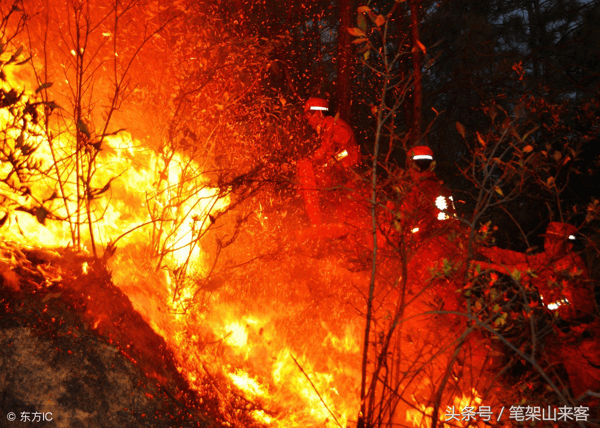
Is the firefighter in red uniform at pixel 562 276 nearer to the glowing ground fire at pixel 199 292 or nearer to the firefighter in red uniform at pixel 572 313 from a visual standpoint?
the firefighter in red uniform at pixel 572 313

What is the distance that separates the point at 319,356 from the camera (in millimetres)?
6117

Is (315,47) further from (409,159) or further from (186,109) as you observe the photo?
(409,159)

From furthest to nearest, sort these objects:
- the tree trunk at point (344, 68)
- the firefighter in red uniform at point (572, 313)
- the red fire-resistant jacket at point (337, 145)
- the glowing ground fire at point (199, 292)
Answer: the tree trunk at point (344, 68)
the red fire-resistant jacket at point (337, 145)
the firefighter in red uniform at point (572, 313)
the glowing ground fire at point (199, 292)

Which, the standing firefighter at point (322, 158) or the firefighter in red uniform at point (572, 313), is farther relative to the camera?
the standing firefighter at point (322, 158)

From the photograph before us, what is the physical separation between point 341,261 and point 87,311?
418cm

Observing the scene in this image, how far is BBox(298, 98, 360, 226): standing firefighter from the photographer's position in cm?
702

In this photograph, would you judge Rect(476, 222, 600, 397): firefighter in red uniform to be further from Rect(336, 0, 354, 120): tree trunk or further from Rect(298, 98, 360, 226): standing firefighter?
Rect(336, 0, 354, 120): tree trunk

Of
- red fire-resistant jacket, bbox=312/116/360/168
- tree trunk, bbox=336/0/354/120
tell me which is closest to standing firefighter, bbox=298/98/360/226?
red fire-resistant jacket, bbox=312/116/360/168

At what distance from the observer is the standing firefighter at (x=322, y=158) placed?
7.02 meters

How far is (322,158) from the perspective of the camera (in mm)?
7211

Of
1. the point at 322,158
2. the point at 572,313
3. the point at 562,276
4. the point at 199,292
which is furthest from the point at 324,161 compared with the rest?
the point at 572,313

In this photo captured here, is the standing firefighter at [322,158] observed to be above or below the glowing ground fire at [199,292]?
above

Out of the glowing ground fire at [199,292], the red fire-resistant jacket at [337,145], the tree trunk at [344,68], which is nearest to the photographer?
the glowing ground fire at [199,292]

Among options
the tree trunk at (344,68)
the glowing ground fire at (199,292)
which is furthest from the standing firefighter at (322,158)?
the tree trunk at (344,68)
